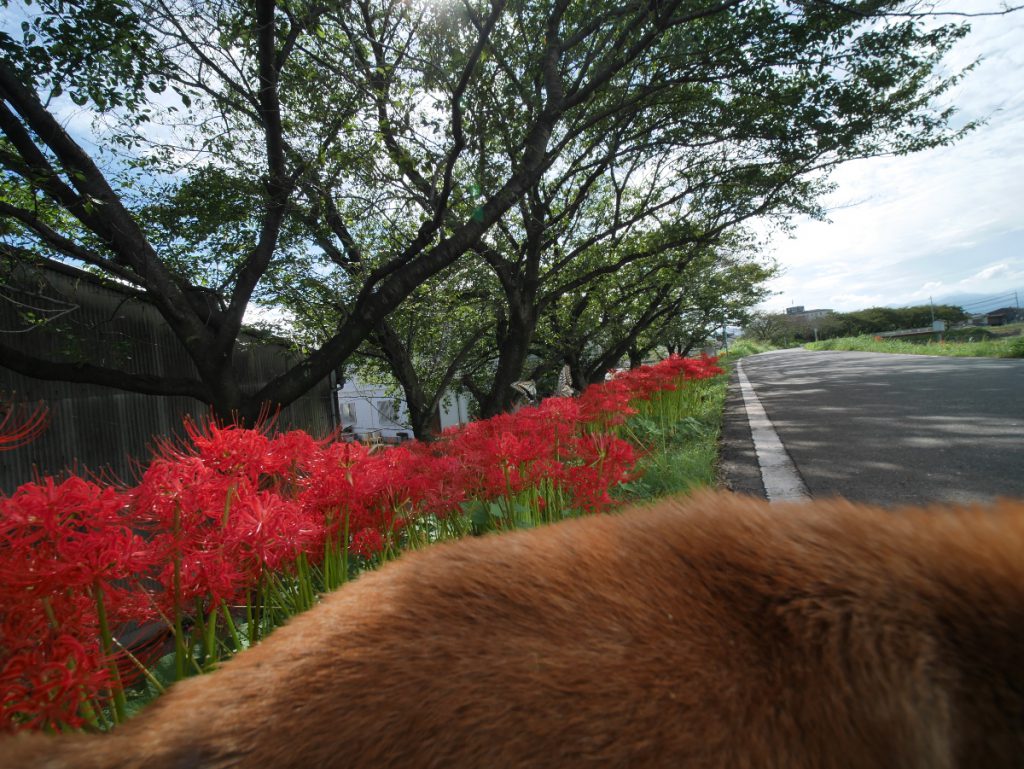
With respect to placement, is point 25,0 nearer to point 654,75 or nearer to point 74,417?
point 74,417

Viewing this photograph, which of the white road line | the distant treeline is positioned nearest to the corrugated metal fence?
the white road line

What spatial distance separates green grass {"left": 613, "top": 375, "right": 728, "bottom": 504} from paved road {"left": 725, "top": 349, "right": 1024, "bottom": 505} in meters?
0.21

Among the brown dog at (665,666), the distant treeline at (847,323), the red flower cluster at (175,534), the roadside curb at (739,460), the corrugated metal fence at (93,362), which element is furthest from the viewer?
the distant treeline at (847,323)

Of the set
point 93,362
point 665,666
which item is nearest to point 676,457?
point 665,666

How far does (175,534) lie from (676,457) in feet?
13.1

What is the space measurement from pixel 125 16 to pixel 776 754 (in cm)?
566

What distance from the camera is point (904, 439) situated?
4.75m

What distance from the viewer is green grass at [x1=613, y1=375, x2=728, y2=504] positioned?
360cm

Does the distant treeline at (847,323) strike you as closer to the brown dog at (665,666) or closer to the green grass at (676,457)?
the green grass at (676,457)

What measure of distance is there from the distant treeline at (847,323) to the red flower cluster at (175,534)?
67946 mm

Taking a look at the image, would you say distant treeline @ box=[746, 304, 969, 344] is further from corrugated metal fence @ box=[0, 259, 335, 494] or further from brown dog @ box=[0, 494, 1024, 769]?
brown dog @ box=[0, 494, 1024, 769]

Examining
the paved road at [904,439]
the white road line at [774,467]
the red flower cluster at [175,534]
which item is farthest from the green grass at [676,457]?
the red flower cluster at [175,534]

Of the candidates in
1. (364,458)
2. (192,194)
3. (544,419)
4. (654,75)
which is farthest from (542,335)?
(364,458)

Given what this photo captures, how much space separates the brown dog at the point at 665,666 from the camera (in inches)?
14.7
